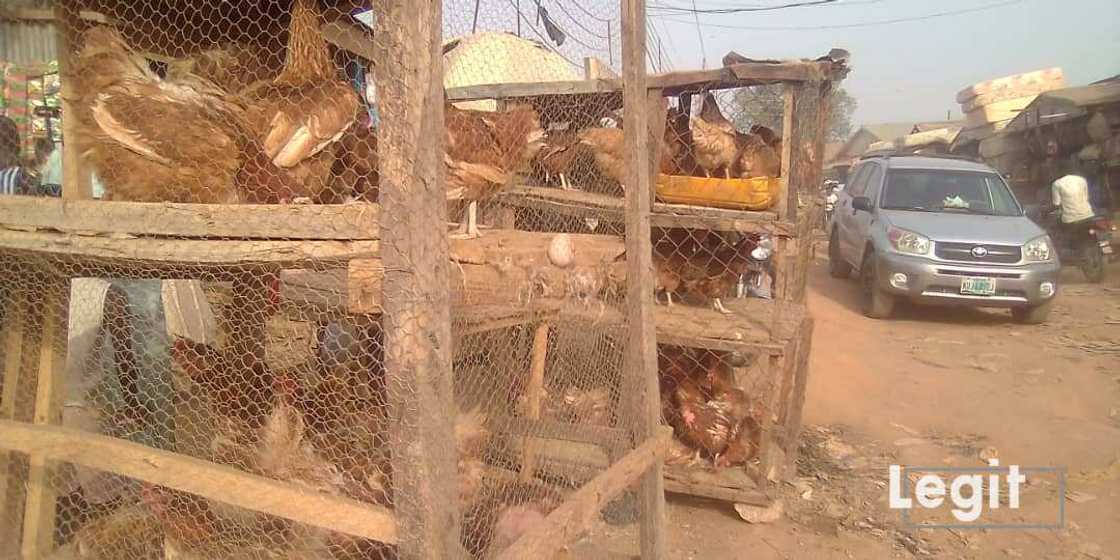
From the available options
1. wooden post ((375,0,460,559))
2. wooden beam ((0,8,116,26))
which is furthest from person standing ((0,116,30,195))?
wooden post ((375,0,460,559))

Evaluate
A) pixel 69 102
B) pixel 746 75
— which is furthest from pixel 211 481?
pixel 746 75

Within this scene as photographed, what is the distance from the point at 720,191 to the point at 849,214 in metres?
7.09

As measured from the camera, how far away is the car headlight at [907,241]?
7562 millimetres

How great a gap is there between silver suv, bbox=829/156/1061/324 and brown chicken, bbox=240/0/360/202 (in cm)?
742

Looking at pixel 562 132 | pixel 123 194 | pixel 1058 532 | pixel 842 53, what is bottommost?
pixel 1058 532

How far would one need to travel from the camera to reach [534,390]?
3.09 metres

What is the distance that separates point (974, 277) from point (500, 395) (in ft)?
21.7

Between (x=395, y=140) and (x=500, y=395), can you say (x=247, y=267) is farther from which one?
(x=500, y=395)

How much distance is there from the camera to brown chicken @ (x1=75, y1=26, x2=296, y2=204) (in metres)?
1.68

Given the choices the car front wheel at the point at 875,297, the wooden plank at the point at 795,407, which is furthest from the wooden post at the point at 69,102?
the car front wheel at the point at 875,297

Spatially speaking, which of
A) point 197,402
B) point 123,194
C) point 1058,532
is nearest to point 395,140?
point 123,194

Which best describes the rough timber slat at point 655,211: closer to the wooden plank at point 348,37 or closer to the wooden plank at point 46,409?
the wooden plank at point 348,37

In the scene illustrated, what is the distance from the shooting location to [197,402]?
241 centimetres

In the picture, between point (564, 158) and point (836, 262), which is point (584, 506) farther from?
point (836, 262)
